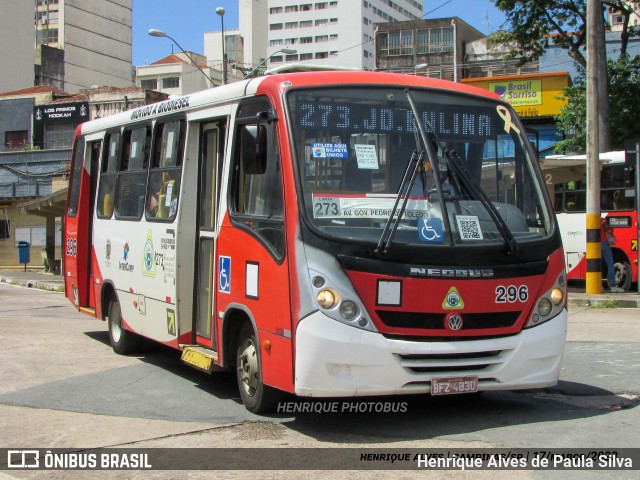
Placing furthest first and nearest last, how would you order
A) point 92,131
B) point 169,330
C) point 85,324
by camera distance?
point 85,324
point 92,131
point 169,330

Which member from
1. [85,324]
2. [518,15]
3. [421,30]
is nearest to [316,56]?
[421,30]

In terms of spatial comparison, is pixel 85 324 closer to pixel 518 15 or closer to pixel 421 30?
pixel 518 15

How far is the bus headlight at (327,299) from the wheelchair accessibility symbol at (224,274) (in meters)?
1.55

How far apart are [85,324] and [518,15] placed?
1908 centimetres

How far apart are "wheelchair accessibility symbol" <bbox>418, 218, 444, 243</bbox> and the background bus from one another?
12.7 metres

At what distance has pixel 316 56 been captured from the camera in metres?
132

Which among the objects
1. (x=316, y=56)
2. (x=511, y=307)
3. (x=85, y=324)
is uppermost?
(x=316, y=56)

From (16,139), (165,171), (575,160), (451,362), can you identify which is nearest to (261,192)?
(451,362)

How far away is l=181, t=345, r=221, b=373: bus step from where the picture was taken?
7863 millimetres

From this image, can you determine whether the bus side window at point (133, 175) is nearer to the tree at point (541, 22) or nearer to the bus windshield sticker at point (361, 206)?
the bus windshield sticker at point (361, 206)

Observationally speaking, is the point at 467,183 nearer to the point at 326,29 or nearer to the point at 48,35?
the point at 48,35

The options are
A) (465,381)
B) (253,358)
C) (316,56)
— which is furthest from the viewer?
(316,56)

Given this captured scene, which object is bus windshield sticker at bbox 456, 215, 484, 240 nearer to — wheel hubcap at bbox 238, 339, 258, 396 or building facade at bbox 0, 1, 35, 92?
wheel hubcap at bbox 238, 339, 258, 396

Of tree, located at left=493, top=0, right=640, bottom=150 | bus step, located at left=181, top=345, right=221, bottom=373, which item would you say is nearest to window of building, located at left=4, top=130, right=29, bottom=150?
tree, located at left=493, top=0, right=640, bottom=150
